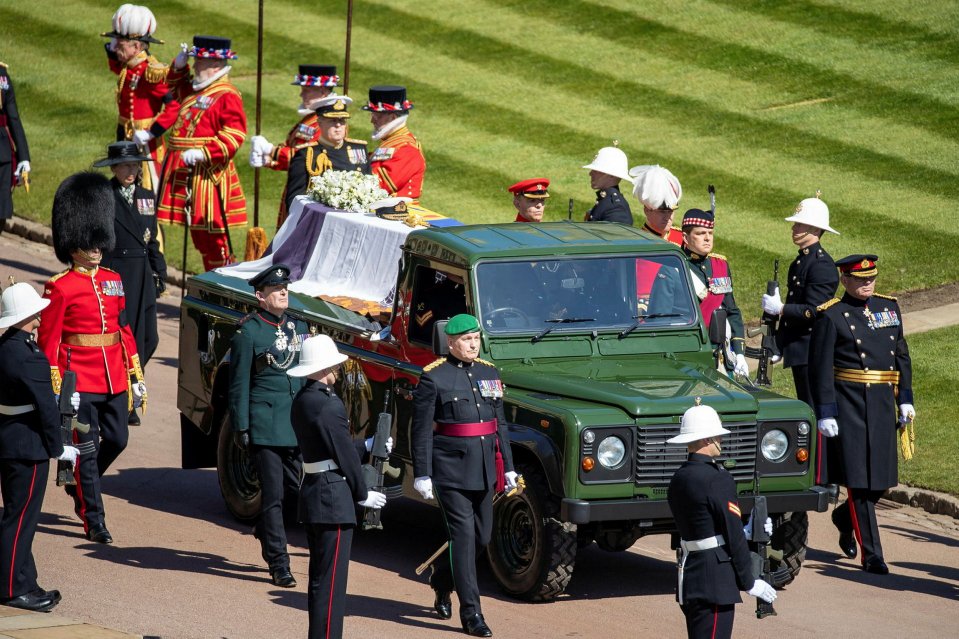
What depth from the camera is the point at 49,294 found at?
1207 cm

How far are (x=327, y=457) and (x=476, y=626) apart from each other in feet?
4.81

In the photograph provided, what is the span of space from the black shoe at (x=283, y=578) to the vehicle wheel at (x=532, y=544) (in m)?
1.36

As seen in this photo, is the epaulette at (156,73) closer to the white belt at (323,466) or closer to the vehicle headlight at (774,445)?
the vehicle headlight at (774,445)

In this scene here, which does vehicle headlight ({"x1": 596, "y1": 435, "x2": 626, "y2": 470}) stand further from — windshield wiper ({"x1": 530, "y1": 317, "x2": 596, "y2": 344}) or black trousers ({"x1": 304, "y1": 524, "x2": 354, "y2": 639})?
black trousers ({"x1": 304, "y1": 524, "x2": 354, "y2": 639})

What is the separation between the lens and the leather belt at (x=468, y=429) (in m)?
10.5

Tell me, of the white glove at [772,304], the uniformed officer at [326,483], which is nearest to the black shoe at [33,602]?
the uniformed officer at [326,483]

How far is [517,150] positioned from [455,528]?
44.3 ft

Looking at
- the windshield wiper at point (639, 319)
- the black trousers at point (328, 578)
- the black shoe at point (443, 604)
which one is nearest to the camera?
the black trousers at point (328, 578)

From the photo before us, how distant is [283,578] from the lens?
1139 centimetres

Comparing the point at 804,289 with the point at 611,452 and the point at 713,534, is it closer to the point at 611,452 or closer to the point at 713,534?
the point at 611,452

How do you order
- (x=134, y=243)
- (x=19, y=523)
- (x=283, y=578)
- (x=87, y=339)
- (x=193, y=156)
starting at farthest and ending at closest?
(x=193, y=156) → (x=134, y=243) → (x=87, y=339) → (x=283, y=578) → (x=19, y=523)

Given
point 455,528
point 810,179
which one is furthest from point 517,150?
point 455,528

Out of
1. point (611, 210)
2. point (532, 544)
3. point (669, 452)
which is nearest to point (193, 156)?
point (611, 210)

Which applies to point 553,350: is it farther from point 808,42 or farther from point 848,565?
point 808,42
